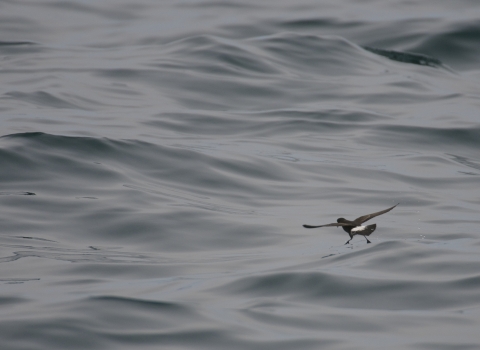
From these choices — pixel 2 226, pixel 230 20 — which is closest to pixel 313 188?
pixel 2 226

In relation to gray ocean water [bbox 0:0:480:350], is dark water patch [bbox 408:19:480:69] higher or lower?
Answer: higher

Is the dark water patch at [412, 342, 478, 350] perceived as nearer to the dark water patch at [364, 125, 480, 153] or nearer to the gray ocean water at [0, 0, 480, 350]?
the gray ocean water at [0, 0, 480, 350]

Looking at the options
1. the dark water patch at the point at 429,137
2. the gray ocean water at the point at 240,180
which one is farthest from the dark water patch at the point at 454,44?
the dark water patch at the point at 429,137

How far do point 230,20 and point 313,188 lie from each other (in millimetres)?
10538

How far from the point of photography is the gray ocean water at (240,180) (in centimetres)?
550

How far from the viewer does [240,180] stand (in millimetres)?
9820

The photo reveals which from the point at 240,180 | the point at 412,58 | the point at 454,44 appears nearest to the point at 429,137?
the point at 240,180

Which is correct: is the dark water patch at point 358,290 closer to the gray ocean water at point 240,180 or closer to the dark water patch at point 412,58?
the gray ocean water at point 240,180

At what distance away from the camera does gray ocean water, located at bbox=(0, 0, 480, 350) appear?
5.50 metres

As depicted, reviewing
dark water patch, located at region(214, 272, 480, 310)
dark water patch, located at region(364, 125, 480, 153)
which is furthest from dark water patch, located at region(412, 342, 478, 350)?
dark water patch, located at region(364, 125, 480, 153)

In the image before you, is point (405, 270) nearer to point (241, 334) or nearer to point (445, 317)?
point (445, 317)

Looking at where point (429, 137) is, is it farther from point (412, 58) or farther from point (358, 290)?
point (358, 290)

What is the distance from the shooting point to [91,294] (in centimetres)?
580

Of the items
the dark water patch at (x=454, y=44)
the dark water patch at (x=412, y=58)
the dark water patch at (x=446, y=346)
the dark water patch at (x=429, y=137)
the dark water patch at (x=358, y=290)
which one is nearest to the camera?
the dark water patch at (x=446, y=346)
